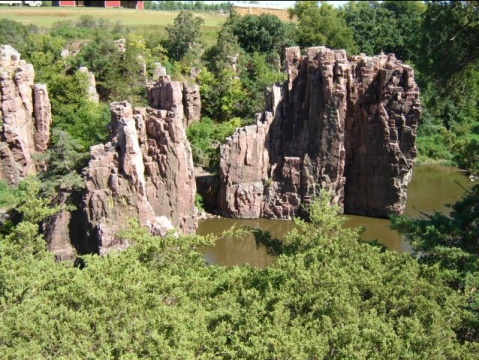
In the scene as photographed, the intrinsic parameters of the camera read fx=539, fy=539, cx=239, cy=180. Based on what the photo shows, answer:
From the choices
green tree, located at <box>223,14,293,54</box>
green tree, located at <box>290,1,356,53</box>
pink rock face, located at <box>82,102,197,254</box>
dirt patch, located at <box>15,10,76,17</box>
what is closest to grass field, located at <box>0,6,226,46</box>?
dirt patch, located at <box>15,10,76,17</box>

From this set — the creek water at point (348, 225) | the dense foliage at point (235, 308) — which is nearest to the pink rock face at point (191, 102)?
the creek water at point (348, 225)

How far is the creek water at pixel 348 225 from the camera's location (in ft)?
75.5

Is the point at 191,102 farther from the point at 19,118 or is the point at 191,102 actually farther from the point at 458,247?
the point at 458,247

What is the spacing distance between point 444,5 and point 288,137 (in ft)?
42.0

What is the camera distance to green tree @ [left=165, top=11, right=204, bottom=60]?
1623 inches

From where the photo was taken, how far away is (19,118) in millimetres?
26953

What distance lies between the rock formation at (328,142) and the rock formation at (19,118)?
10034mm

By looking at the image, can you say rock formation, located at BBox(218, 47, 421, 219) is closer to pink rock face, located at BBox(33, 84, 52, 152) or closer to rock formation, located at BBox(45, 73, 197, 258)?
rock formation, located at BBox(45, 73, 197, 258)

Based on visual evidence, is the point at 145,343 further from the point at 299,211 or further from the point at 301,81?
the point at 301,81

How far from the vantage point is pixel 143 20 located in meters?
49.1

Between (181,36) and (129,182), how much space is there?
2475cm

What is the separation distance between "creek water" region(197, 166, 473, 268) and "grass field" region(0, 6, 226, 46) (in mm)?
22191

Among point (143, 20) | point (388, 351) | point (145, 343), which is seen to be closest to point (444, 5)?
point (388, 351)

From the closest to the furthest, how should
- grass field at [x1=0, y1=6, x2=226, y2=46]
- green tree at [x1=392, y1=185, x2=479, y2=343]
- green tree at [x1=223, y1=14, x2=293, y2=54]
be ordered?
green tree at [x1=392, y1=185, x2=479, y2=343] < grass field at [x1=0, y1=6, x2=226, y2=46] < green tree at [x1=223, y1=14, x2=293, y2=54]
